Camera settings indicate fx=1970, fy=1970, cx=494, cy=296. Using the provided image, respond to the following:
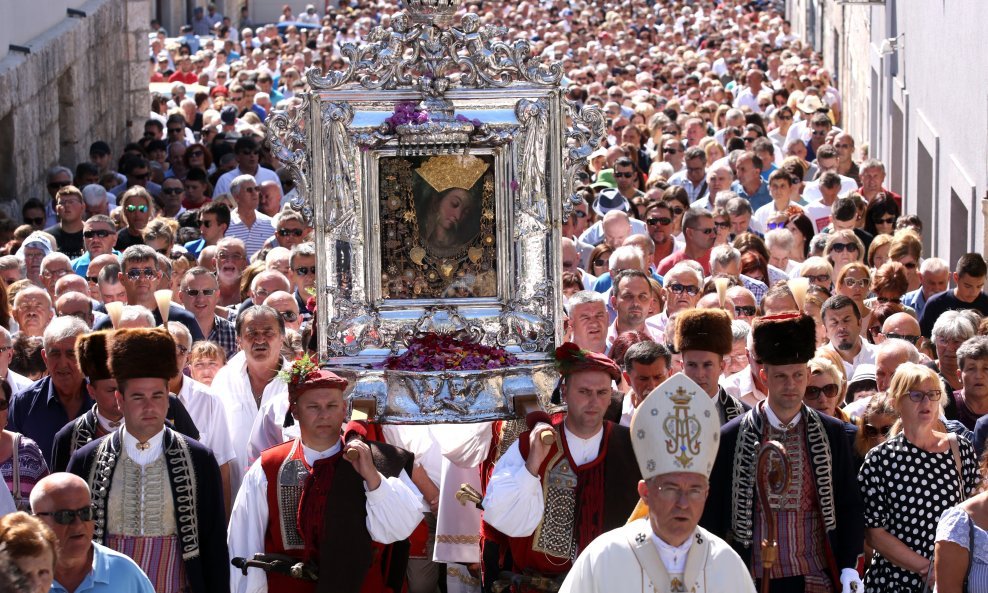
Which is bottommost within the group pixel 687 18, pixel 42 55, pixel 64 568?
pixel 64 568

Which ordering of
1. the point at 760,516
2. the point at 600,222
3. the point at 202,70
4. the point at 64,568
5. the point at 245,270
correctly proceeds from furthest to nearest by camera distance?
1. the point at 202,70
2. the point at 600,222
3. the point at 245,270
4. the point at 760,516
5. the point at 64,568

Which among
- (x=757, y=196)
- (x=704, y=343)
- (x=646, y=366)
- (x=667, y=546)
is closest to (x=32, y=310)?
(x=646, y=366)

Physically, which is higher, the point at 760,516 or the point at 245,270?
the point at 245,270

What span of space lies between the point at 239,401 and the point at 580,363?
2291 mm

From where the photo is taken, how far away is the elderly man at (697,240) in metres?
12.7

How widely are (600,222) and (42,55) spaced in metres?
7.63

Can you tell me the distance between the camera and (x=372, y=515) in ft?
24.7

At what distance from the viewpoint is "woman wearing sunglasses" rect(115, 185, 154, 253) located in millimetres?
14406

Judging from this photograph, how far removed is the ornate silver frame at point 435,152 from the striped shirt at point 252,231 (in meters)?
5.94

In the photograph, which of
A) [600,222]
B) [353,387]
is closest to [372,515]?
[353,387]

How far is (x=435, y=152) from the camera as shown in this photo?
8547 mm

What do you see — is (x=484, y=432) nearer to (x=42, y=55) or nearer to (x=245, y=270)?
(x=245, y=270)

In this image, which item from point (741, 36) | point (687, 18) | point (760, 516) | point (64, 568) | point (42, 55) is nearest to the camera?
point (64, 568)

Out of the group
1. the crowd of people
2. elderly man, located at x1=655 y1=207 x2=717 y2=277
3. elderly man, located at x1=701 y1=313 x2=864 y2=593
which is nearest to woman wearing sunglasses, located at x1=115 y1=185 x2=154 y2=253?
the crowd of people
